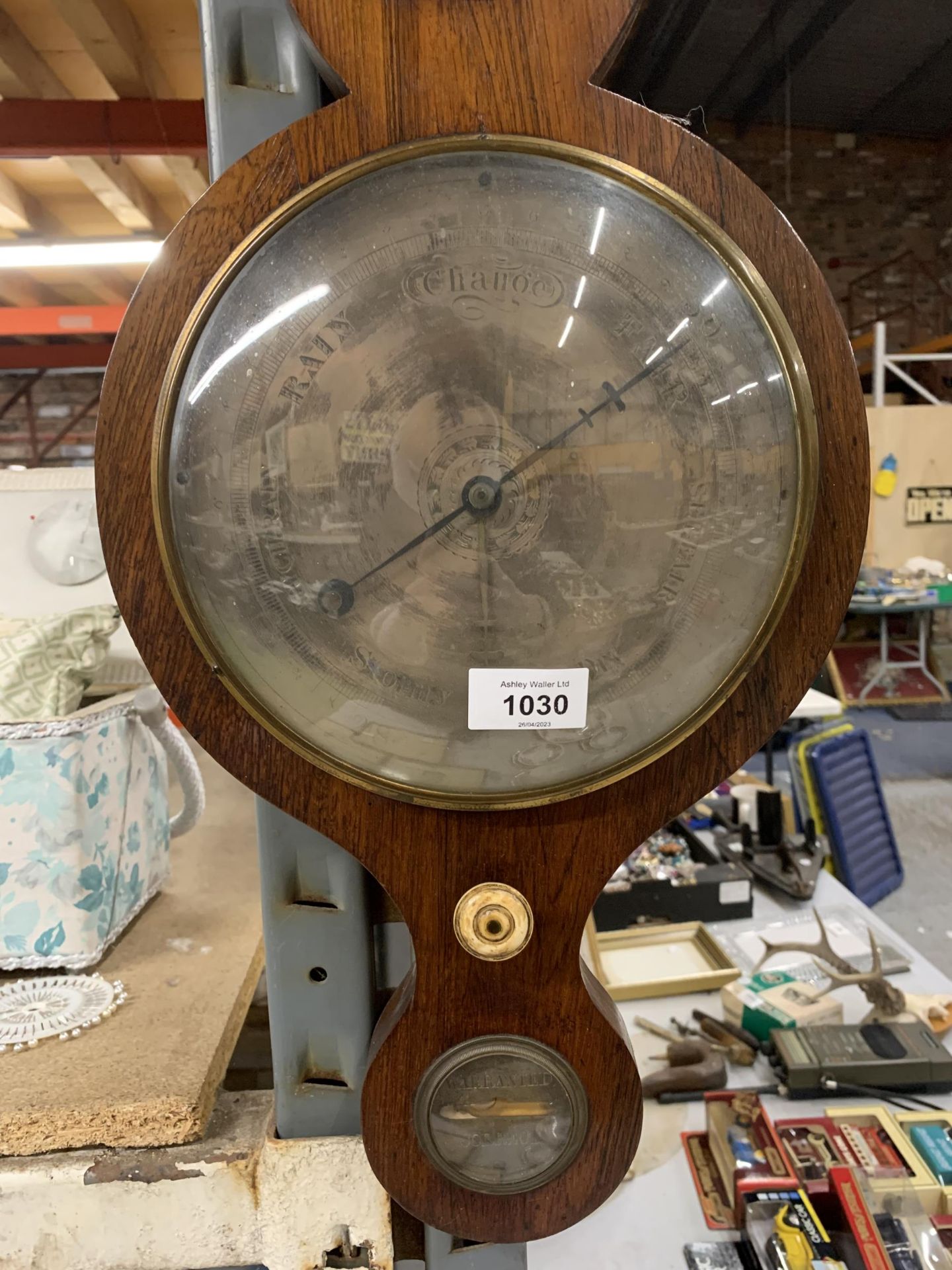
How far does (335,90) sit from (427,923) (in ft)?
1.60

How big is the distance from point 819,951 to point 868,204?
6.60 metres

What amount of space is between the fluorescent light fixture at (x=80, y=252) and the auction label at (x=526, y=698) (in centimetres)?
314

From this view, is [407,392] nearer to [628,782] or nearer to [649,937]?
[628,782]

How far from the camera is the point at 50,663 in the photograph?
2.79 ft

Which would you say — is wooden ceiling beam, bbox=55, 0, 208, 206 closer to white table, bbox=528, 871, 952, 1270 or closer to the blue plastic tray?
white table, bbox=528, 871, 952, 1270

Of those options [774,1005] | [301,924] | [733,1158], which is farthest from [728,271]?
[774,1005]

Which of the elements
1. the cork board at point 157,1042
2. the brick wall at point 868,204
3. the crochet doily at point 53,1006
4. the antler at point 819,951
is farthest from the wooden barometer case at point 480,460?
the brick wall at point 868,204

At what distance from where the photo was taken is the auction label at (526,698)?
1.55 feet

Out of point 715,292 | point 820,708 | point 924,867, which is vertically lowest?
point 924,867

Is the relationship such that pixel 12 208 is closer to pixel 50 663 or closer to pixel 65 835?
pixel 50 663

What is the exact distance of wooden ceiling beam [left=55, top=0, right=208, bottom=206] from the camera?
2104 millimetres

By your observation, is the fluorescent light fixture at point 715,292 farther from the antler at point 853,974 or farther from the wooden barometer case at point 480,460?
the antler at point 853,974

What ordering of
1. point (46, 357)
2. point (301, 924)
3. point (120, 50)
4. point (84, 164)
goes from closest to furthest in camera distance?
point (301, 924), point (120, 50), point (84, 164), point (46, 357)

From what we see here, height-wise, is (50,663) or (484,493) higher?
(484,493)
